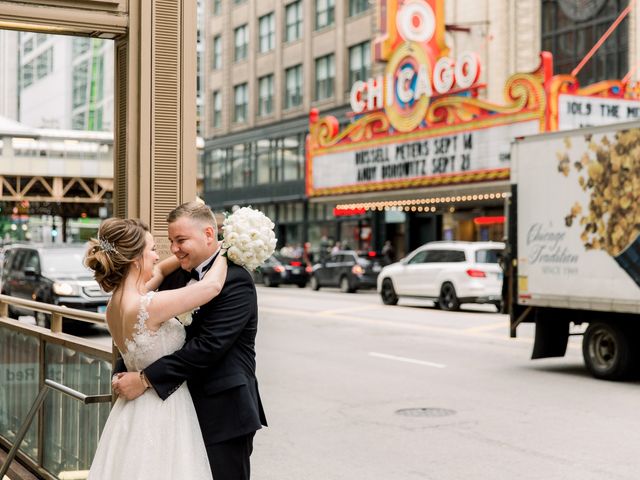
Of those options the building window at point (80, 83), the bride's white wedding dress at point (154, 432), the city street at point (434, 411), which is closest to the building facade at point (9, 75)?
the building window at point (80, 83)

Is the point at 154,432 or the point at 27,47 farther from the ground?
the point at 27,47

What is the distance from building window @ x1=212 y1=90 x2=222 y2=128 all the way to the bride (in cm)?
5441

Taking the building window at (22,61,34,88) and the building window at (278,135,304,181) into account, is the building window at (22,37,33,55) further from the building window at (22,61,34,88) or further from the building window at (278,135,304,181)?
the building window at (278,135,304,181)

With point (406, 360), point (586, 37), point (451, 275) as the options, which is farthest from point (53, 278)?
point (586, 37)

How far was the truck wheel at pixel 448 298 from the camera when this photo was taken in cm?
2392

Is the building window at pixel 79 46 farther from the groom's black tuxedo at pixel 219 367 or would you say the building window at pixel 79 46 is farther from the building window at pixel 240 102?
the groom's black tuxedo at pixel 219 367

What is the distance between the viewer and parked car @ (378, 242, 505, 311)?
23.5 metres

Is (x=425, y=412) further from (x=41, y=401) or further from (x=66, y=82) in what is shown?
(x=66, y=82)

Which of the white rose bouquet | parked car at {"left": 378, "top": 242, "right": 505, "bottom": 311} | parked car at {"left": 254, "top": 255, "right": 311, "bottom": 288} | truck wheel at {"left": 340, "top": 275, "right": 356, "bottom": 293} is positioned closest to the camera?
the white rose bouquet

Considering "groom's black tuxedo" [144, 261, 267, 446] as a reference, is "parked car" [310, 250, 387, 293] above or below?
below

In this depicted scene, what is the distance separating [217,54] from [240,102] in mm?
4609

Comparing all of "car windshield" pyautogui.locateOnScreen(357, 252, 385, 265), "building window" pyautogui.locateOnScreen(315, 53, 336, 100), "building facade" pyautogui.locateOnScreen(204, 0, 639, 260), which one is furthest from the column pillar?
"building window" pyautogui.locateOnScreen(315, 53, 336, 100)

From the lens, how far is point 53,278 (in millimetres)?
17766

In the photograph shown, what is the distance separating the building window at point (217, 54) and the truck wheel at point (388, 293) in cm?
3419
